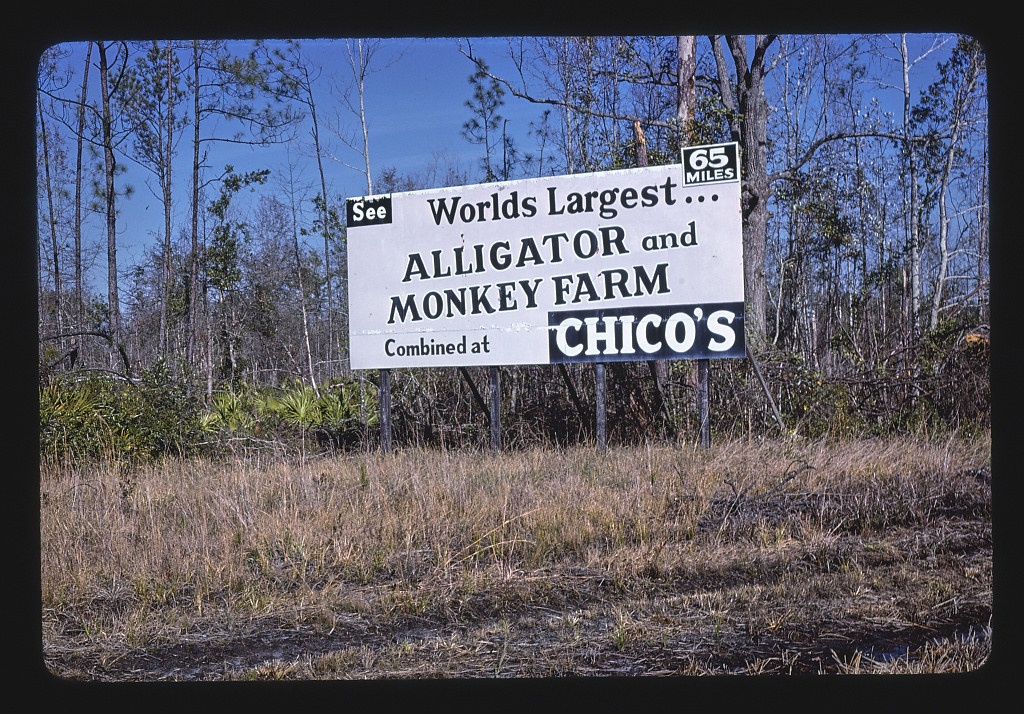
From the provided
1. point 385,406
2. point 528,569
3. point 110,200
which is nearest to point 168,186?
point 110,200

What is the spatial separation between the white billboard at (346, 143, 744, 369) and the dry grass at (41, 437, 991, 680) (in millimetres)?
1501

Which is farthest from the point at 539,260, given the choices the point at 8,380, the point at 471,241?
the point at 8,380

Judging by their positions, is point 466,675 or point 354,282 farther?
point 354,282

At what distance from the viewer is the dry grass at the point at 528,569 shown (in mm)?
3965

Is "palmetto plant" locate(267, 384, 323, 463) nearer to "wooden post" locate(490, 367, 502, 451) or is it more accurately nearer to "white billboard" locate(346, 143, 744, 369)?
"white billboard" locate(346, 143, 744, 369)

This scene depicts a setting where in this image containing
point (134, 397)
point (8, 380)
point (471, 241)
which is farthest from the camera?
point (134, 397)

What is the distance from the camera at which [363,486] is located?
6629 millimetres

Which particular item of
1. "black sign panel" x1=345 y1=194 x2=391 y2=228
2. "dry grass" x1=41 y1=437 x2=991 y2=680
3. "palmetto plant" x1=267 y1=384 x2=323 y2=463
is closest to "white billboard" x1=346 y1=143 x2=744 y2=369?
"black sign panel" x1=345 y1=194 x2=391 y2=228

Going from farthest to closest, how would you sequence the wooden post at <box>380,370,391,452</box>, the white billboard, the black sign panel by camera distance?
the wooden post at <box>380,370,391,452</box> < the black sign panel < the white billboard

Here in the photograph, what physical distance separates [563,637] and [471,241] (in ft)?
16.6

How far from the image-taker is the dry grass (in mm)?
3965

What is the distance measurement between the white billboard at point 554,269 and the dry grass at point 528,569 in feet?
4.92

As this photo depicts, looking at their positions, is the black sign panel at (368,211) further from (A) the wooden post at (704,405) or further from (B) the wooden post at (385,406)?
(A) the wooden post at (704,405)

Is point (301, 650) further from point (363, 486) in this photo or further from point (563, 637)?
point (363, 486)
